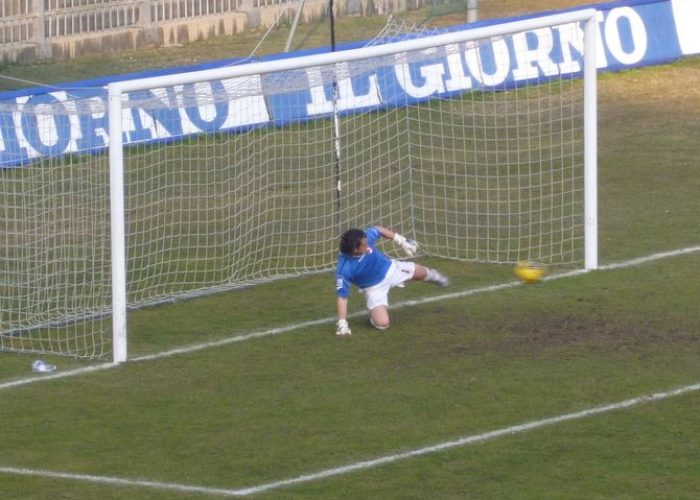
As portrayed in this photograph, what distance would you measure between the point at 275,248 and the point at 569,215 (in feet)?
10.5

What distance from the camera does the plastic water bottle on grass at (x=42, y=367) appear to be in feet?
42.9

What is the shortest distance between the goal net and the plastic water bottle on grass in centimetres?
37

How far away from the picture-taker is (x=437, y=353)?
1314cm

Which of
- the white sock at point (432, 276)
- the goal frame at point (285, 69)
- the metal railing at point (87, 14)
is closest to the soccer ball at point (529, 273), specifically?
the goal frame at point (285, 69)

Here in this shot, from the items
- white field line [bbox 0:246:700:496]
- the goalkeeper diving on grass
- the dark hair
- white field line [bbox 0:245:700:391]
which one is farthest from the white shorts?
white field line [bbox 0:246:700:496]

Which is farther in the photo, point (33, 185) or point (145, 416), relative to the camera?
point (33, 185)

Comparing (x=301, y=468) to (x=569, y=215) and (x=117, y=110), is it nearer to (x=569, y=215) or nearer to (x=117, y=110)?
(x=117, y=110)

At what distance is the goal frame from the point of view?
1294cm

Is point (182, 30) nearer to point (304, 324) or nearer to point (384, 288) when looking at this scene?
point (304, 324)

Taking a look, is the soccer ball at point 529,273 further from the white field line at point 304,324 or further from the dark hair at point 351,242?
the dark hair at point 351,242

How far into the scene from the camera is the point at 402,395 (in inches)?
473

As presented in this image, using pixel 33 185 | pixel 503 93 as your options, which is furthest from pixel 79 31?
pixel 33 185

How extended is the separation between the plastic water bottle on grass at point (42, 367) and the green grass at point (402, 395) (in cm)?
8

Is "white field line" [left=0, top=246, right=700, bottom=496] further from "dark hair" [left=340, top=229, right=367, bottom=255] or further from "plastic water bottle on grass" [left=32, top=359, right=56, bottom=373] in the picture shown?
"dark hair" [left=340, top=229, right=367, bottom=255]
